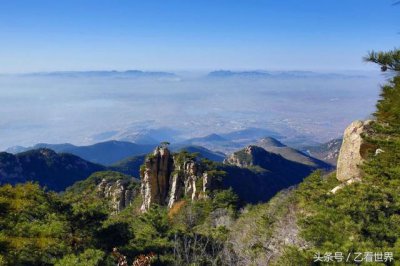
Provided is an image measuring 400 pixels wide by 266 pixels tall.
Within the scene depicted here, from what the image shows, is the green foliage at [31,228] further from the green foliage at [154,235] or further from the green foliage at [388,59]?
the green foliage at [388,59]

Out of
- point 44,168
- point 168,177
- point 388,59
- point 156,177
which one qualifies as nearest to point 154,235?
point 388,59

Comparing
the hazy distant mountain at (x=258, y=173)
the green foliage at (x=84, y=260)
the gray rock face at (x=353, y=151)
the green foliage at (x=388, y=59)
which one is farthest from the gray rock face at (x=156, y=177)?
the green foliage at (x=388, y=59)

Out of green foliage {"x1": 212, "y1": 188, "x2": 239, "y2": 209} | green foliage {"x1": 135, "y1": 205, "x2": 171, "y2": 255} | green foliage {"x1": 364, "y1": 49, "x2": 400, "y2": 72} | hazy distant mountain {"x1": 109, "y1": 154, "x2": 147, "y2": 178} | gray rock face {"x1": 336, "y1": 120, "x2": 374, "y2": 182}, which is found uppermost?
green foliage {"x1": 364, "y1": 49, "x2": 400, "y2": 72}

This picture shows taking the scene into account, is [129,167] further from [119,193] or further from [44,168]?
[119,193]

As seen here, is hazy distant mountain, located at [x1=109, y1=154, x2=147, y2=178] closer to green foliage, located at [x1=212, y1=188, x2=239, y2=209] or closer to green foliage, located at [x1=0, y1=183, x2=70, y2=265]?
green foliage, located at [x1=212, y1=188, x2=239, y2=209]

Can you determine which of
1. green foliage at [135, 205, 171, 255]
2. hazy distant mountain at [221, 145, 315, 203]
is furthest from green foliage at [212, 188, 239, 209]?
green foliage at [135, 205, 171, 255]
